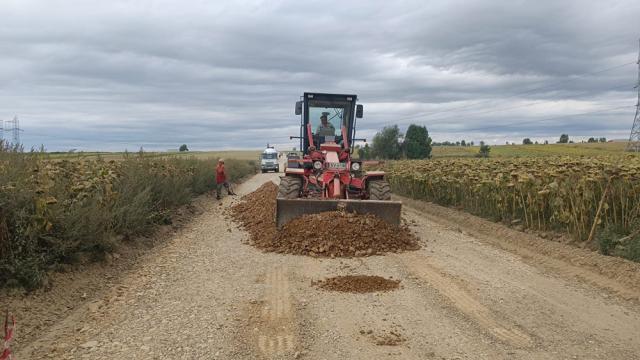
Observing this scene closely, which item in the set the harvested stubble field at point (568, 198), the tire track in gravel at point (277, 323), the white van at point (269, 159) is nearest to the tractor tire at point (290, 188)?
the tire track in gravel at point (277, 323)

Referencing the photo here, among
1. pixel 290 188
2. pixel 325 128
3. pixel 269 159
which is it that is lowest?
pixel 290 188

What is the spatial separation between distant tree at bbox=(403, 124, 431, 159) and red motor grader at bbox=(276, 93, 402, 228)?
55.7m

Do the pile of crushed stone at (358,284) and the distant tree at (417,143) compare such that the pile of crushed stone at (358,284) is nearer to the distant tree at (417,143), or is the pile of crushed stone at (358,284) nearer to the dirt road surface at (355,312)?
the dirt road surface at (355,312)

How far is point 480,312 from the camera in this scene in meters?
6.10

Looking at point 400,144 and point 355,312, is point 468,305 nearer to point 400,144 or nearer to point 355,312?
point 355,312

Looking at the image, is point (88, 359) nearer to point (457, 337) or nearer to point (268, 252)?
point (457, 337)

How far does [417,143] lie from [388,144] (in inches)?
211

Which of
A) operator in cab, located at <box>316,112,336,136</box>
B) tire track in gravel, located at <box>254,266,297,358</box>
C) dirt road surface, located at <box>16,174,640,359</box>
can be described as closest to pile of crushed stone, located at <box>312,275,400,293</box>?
dirt road surface, located at <box>16,174,640,359</box>

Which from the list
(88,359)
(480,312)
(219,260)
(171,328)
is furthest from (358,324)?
(219,260)

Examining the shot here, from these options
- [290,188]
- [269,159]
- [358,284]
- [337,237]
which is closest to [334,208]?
[337,237]

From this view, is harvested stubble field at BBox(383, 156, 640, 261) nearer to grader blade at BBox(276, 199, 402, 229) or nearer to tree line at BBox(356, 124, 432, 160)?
grader blade at BBox(276, 199, 402, 229)

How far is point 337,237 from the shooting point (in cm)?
969

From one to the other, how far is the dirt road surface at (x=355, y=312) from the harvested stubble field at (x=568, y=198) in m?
1.06

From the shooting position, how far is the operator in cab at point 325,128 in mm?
14281
